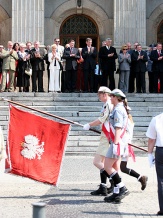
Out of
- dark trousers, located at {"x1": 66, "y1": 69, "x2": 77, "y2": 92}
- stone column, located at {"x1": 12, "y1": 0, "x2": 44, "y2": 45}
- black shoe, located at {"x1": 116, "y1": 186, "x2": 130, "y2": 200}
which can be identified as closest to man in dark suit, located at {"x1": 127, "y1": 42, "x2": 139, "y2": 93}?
dark trousers, located at {"x1": 66, "y1": 69, "x2": 77, "y2": 92}

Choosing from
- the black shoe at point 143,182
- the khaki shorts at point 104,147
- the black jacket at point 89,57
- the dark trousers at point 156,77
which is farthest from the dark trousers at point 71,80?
the black shoe at point 143,182

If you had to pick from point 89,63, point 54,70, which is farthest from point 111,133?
point 54,70

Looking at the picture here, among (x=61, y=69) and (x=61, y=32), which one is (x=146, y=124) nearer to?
(x=61, y=69)

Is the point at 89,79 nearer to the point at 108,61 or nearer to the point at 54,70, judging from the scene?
the point at 108,61

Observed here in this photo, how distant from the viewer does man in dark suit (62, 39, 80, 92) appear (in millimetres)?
21750

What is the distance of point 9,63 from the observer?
21.6 metres

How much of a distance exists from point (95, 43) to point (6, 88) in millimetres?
7080

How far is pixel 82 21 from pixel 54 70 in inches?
269

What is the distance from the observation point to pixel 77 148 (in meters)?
17.8

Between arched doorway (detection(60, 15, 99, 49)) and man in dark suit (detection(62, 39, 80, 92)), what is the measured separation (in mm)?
5921

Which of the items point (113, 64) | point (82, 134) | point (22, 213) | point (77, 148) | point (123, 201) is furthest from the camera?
point (113, 64)

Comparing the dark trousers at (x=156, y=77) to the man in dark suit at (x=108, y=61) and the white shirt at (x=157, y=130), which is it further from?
the white shirt at (x=157, y=130)

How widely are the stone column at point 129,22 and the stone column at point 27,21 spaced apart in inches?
132

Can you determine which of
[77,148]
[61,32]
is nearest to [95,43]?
[61,32]
